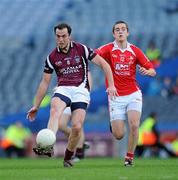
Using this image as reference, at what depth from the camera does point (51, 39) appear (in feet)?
93.0

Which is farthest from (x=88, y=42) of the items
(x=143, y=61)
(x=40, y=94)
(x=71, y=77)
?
(x=40, y=94)

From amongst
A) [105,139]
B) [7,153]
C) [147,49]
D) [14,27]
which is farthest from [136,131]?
[14,27]

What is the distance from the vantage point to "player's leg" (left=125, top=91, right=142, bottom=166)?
11.2m

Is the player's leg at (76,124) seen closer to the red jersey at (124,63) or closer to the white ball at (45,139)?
the white ball at (45,139)

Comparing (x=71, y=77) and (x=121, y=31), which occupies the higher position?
(x=121, y=31)

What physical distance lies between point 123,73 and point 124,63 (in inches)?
6.3

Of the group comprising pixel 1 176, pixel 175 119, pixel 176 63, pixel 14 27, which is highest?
pixel 14 27

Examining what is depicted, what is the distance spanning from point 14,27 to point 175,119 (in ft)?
29.3

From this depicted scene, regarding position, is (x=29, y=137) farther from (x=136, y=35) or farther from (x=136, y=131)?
(x=136, y=131)

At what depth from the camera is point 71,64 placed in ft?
34.8

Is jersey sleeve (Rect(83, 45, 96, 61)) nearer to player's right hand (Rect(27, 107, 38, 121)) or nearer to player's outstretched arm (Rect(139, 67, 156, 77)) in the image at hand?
player's outstretched arm (Rect(139, 67, 156, 77))

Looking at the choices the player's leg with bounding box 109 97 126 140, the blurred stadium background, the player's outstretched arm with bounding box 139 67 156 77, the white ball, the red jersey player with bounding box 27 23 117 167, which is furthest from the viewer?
the blurred stadium background

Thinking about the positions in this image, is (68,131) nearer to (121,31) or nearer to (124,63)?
(124,63)

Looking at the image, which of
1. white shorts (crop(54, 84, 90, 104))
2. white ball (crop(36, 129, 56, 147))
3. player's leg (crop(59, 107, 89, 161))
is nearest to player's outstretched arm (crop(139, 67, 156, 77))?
white shorts (crop(54, 84, 90, 104))
